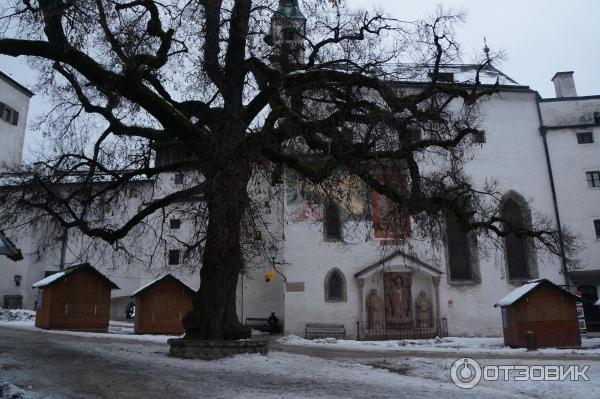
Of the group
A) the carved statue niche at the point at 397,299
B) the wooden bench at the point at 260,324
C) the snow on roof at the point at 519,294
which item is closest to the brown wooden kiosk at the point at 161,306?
the wooden bench at the point at 260,324

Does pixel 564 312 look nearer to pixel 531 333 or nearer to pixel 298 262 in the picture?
pixel 531 333

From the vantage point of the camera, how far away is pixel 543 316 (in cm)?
2245

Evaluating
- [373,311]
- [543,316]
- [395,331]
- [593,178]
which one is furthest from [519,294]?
[593,178]

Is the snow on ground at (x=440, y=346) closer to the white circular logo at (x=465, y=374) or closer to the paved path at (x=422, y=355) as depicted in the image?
the paved path at (x=422, y=355)

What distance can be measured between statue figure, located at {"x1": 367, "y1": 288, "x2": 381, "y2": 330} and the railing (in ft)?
0.19

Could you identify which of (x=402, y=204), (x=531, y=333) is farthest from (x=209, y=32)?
(x=531, y=333)

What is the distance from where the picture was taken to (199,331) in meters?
12.8

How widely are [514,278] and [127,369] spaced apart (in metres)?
29.4

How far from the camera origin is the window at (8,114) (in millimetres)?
46875

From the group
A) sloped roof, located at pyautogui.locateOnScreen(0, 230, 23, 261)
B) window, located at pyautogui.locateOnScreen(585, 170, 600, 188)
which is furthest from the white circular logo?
window, located at pyautogui.locateOnScreen(585, 170, 600, 188)

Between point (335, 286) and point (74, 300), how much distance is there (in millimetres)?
14864

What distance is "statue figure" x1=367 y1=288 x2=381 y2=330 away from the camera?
3111 cm

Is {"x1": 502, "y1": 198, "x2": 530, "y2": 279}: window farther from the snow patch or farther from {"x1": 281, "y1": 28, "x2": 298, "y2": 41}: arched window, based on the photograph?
{"x1": 281, "y1": 28, "x2": 298, "y2": 41}: arched window

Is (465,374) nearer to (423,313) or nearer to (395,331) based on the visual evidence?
(395,331)
